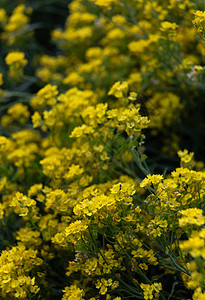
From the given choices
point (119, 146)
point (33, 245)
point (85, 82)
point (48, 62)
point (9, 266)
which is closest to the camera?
point (9, 266)

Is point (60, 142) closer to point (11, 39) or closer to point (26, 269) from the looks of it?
point (26, 269)

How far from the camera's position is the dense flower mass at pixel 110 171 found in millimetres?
1208

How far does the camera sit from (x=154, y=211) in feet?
4.01

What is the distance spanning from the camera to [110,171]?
1578mm

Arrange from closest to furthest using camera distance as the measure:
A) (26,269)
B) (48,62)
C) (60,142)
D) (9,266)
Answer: (9,266) < (26,269) < (60,142) < (48,62)

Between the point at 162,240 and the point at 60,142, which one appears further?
the point at 60,142

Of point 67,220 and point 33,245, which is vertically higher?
Answer: point 67,220

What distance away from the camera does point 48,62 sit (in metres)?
2.65

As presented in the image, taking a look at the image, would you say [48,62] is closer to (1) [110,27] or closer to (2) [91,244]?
(1) [110,27]

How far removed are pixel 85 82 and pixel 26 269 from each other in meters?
1.32

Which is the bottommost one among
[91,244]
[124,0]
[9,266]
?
[9,266]

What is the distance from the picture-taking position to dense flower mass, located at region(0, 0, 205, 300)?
1208mm

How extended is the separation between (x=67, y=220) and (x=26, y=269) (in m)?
0.23

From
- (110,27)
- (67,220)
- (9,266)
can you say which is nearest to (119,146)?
(67,220)
